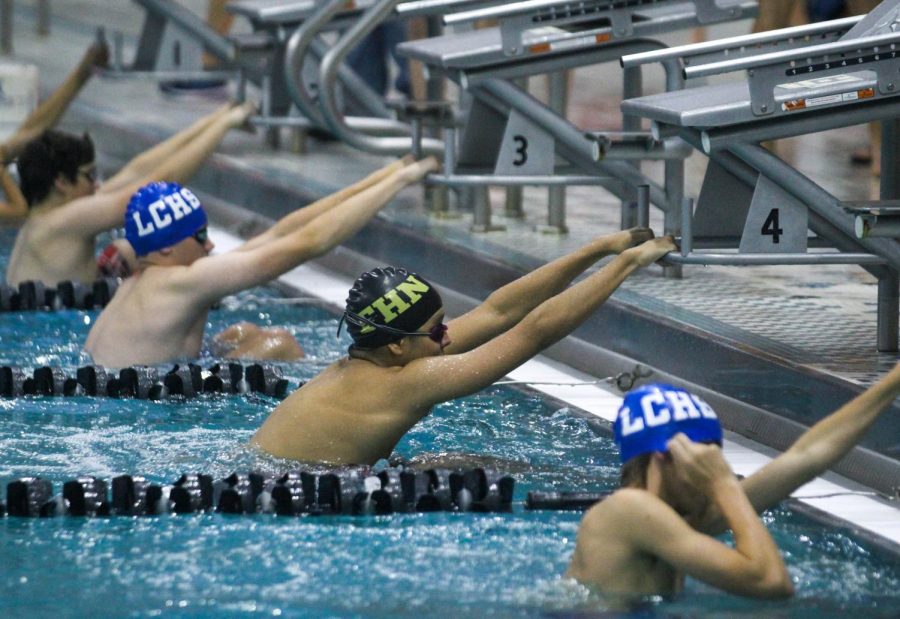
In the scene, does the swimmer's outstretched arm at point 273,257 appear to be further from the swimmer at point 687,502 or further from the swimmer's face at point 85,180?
the swimmer at point 687,502

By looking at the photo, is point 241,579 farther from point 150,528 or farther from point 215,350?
point 215,350

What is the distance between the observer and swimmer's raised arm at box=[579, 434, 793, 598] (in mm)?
3572

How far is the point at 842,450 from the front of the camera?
379cm

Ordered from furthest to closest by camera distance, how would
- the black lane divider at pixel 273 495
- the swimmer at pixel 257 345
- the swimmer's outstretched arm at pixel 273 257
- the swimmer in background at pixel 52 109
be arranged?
the swimmer in background at pixel 52 109
the swimmer at pixel 257 345
the swimmer's outstretched arm at pixel 273 257
the black lane divider at pixel 273 495

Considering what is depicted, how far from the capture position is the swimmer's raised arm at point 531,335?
4.60 metres

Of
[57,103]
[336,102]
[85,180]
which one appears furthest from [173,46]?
[85,180]

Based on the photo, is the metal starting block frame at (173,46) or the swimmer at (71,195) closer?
the swimmer at (71,195)

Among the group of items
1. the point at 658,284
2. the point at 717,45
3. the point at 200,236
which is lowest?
the point at 658,284

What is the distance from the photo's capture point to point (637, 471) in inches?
149

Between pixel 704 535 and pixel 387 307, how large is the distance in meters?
1.39

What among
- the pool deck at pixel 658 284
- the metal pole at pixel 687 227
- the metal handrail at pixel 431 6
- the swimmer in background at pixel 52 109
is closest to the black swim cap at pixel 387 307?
the metal pole at pixel 687 227

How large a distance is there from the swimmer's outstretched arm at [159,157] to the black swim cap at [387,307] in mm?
3113

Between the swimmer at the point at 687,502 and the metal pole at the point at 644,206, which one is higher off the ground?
the metal pole at the point at 644,206

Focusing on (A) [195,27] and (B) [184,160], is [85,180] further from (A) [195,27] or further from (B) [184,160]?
(A) [195,27]
